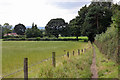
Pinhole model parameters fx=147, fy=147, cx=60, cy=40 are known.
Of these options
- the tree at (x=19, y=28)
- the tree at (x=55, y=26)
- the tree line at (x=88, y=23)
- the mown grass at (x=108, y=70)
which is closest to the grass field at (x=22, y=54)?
the mown grass at (x=108, y=70)

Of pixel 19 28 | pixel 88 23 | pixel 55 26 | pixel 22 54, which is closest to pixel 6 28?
pixel 19 28

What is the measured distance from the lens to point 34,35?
97312 mm

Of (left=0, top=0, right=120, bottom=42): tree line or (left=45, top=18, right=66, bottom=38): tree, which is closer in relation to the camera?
(left=0, top=0, right=120, bottom=42): tree line

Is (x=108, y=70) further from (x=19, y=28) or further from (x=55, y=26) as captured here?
(x=19, y=28)

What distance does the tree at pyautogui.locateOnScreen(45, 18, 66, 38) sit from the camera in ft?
311

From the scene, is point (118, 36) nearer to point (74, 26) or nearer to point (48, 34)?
point (74, 26)

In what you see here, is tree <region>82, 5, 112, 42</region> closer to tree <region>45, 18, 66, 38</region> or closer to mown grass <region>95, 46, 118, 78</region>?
mown grass <region>95, 46, 118, 78</region>

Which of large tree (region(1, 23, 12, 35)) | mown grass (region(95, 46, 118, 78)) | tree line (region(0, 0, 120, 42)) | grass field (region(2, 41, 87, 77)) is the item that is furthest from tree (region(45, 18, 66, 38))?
mown grass (region(95, 46, 118, 78))

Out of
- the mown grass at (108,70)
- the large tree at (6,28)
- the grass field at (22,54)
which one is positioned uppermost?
the large tree at (6,28)

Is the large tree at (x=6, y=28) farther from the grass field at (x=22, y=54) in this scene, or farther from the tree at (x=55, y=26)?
the grass field at (x=22, y=54)

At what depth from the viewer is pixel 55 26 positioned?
9775 centimetres

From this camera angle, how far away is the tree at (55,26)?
311 ft

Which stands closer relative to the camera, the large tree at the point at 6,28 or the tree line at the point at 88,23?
the tree line at the point at 88,23

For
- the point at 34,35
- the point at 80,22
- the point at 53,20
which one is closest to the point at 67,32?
the point at 53,20
